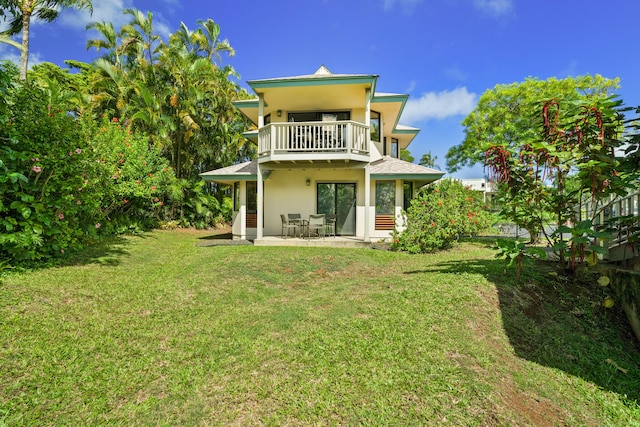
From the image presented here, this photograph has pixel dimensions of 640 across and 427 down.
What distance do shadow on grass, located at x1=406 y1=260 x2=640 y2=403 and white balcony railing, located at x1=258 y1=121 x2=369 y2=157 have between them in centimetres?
710

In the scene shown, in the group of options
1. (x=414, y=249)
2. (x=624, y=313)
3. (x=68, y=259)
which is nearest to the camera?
(x=624, y=313)

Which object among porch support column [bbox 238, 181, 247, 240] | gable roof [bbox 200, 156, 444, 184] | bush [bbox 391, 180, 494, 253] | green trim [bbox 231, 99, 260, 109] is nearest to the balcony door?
gable roof [bbox 200, 156, 444, 184]

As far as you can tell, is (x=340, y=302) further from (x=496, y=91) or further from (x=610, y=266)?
(x=496, y=91)

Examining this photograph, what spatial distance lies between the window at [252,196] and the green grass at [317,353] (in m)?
7.65

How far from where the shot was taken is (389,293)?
209 inches

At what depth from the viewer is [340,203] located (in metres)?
13.4

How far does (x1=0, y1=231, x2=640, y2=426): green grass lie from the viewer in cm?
277

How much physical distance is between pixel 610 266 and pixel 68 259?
11.2m

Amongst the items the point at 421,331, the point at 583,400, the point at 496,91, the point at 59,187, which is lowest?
the point at 583,400

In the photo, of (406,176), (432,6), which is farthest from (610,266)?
(432,6)

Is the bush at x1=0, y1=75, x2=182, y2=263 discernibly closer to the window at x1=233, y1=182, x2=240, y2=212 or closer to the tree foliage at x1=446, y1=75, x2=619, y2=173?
the window at x1=233, y1=182, x2=240, y2=212

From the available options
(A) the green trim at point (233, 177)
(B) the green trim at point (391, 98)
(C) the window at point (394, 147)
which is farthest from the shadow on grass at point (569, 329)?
(C) the window at point (394, 147)

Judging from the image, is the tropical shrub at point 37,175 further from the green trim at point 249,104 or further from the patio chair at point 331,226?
the patio chair at point 331,226

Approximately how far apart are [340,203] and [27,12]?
1678cm
